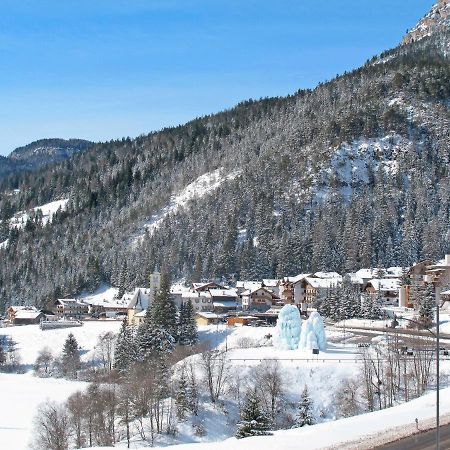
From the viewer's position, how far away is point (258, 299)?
11388 centimetres

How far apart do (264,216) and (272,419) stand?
4102 inches

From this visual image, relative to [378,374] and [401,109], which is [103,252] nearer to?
[401,109]

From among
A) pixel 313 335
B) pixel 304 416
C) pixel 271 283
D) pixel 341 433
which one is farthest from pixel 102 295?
pixel 341 433

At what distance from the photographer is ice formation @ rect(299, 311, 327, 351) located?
62.2 metres

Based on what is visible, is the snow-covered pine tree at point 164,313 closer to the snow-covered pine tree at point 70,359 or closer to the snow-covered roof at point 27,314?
the snow-covered pine tree at point 70,359

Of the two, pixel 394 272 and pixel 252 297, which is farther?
pixel 394 272

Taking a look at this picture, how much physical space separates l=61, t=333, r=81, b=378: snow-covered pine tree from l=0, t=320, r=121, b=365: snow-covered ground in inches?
101

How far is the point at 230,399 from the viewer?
53.2 m

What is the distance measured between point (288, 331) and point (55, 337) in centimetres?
4451

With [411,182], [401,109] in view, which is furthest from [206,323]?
[401,109]

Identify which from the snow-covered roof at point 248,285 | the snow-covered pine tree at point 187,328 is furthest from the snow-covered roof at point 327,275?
the snow-covered pine tree at point 187,328

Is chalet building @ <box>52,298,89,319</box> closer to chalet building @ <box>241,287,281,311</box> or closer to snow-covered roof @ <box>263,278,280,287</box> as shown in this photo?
chalet building @ <box>241,287,281,311</box>

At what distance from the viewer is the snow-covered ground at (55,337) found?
301ft

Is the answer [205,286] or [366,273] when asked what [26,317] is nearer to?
[205,286]
